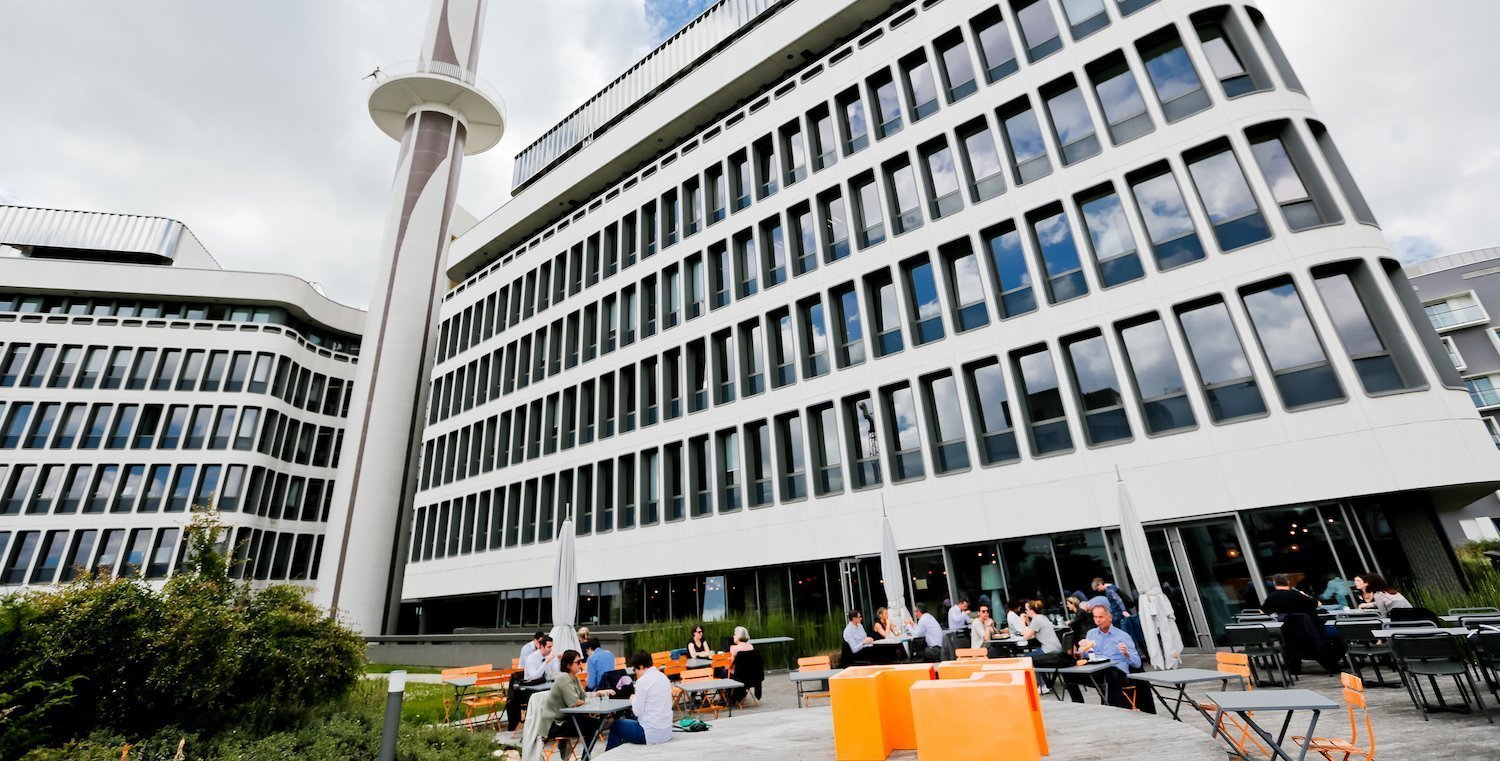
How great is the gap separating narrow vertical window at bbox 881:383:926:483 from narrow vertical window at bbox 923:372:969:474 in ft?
1.42

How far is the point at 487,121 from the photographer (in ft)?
152

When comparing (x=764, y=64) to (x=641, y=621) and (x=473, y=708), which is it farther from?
(x=473, y=708)

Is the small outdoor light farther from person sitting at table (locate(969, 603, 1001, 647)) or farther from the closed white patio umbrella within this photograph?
the closed white patio umbrella

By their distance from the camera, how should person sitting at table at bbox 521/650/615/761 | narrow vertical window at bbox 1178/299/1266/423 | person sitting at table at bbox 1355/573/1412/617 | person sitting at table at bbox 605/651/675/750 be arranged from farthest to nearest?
narrow vertical window at bbox 1178/299/1266/423 → person sitting at table at bbox 1355/573/1412/617 → person sitting at table at bbox 521/650/615/761 → person sitting at table at bbox 605/651/675/750

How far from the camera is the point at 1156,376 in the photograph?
15.4m

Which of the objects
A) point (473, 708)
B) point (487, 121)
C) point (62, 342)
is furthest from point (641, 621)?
point (62, 342)

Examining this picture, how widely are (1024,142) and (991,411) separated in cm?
777

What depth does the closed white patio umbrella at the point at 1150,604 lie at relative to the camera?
10906 mm

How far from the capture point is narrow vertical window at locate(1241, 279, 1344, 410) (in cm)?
1353

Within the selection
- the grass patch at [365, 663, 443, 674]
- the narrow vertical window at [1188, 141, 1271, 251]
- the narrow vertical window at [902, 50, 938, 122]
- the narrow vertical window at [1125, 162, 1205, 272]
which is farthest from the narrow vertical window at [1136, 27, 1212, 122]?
the grass patch at [365, 663, 443, 674]

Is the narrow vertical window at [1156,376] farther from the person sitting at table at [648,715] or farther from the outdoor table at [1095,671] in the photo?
the person sitting at table at [648,715]

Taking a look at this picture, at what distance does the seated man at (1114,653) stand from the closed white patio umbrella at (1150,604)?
3.23 m

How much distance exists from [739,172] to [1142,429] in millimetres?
17184

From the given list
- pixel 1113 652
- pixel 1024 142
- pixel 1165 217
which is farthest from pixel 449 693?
pixel 1024 142
